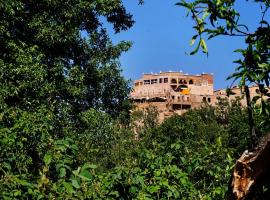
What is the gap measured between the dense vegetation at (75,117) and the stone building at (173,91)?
78.0 m

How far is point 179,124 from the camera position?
2313 inches

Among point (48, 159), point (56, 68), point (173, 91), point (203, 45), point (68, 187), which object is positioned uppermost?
point (173, 91)

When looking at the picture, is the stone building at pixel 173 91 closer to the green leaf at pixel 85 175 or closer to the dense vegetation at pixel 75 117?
the dense vegetation at pixel 75 117

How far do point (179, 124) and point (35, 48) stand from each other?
4880 centimetres

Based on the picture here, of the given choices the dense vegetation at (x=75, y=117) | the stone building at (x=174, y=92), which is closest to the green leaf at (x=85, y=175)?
the dense vegetation at (x=75, y=117)

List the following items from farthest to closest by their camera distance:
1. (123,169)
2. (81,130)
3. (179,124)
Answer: (179,124) < (81,130) < (123,169)

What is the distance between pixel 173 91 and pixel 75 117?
288ft

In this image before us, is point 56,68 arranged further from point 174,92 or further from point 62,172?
point 174,92

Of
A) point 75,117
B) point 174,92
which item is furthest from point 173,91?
point 75,117

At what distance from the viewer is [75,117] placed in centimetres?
1238

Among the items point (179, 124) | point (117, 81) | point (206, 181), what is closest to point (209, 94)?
point (179, 124)

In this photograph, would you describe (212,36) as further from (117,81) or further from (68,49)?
(117,81)

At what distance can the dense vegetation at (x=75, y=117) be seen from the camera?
4629 mm

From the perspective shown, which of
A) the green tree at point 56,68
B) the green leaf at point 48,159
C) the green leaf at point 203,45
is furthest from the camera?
Answer: the green tree at point 56,68
